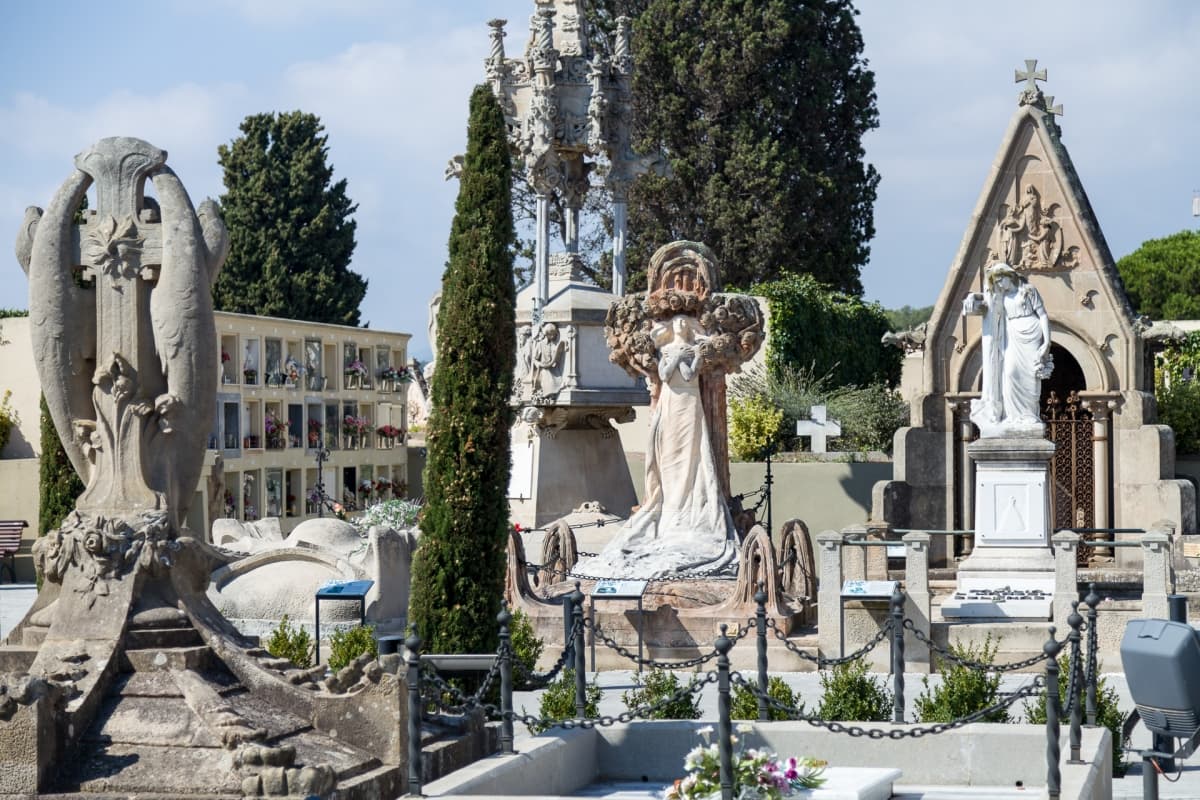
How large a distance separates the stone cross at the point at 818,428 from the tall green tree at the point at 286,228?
768 inches

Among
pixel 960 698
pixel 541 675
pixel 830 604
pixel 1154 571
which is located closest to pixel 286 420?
pixel 830 604

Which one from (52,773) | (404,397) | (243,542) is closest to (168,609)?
(52,773)

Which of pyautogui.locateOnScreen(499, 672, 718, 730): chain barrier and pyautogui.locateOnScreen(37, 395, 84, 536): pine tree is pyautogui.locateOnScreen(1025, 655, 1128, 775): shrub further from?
pyautogui.locateOnScreen(37, 395, 84, 536): pine tree

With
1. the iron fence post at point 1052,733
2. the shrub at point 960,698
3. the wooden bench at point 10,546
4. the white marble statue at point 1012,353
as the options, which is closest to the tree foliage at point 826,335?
the white marble statue at point 1012,353

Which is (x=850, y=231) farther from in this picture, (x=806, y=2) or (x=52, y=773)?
(x=52, y=773)

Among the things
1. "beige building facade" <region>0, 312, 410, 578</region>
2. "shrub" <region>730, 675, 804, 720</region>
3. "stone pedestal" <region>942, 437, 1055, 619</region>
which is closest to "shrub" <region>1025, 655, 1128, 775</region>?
"shrub" <region>730, 675, 804, 720</region>

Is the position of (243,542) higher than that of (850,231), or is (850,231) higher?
(850,231)

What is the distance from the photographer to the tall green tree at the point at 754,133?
39.6 m

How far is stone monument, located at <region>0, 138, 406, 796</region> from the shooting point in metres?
9.09

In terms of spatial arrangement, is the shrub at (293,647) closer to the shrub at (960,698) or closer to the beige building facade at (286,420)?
the shrub at (960,698)

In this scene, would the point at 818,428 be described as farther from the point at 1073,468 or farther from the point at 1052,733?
the point at 1052,733

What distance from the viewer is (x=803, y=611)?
57.6 feet

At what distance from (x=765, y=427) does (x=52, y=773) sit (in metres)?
21.4

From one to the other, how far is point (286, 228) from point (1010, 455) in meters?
29.7
